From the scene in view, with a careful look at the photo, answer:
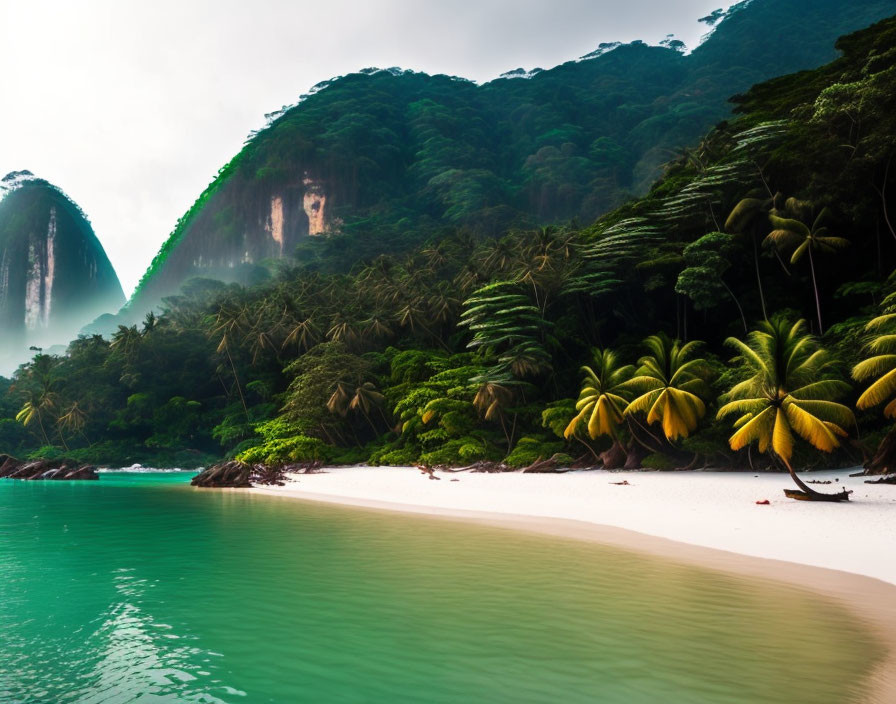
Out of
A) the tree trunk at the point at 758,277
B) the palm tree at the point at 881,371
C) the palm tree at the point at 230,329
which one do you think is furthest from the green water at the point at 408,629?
the palm tree at the point at 230,329

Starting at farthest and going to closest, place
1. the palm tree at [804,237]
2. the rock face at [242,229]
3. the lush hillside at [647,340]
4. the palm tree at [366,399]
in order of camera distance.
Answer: the rock face at [242,229]
the palm tree at [366,399]
the palm tree at [804,237]
the lush hillside at [647,340]

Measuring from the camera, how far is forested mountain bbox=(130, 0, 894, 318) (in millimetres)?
99062

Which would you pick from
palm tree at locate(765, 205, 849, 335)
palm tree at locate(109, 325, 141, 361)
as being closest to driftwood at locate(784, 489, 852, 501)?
palm tree at locate(765, 205, 849, 335)

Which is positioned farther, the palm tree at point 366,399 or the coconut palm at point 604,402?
the palm tree at point 366,399

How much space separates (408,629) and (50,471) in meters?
50.8

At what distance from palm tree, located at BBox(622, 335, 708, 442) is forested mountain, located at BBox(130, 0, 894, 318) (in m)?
65.5

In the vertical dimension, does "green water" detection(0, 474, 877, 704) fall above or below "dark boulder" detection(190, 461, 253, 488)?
above

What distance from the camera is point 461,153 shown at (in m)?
116

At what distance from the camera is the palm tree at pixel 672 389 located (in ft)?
80.5

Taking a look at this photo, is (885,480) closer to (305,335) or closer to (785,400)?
(785,400)

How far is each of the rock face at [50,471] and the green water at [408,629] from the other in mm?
36518

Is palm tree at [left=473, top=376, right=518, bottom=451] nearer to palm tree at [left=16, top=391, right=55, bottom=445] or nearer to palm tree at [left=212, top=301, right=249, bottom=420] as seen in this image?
palm tree at [left=212, top=301, right=249, bottom=420]

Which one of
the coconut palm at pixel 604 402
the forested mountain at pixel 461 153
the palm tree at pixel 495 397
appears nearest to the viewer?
the coconut palm at pixel 604 402

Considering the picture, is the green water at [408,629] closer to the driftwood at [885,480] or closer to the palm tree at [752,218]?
the driftwood at [885,480]
